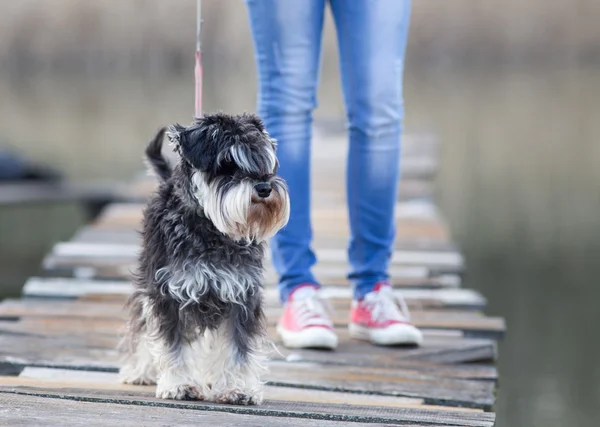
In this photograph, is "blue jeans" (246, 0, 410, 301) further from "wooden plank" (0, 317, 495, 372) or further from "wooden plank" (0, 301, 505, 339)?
"wooden plank" (0, 301, 505, 339)

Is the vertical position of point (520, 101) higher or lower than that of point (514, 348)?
higher

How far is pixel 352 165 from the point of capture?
3.59 metres

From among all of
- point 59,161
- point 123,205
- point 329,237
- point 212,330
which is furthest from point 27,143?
point 212,330

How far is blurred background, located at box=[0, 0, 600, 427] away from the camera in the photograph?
5.92 m

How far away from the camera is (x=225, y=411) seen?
2709mm

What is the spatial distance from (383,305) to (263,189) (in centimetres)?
108

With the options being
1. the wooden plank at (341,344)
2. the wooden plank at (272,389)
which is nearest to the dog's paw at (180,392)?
the wooden plank at (272,389)

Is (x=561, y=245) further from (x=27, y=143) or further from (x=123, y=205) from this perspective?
(x=27, y=143)

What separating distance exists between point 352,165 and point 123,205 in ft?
10.4

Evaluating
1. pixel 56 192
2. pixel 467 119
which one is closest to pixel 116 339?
pixel 56 192

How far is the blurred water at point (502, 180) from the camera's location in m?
5.28

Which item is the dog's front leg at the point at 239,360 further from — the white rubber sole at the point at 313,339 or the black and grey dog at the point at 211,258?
the white rubber sole at the point at 313,339

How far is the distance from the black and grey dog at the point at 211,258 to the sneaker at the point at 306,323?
54 cm

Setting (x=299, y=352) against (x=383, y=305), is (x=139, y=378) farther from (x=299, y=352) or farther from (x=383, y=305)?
(x=383, y=305)
